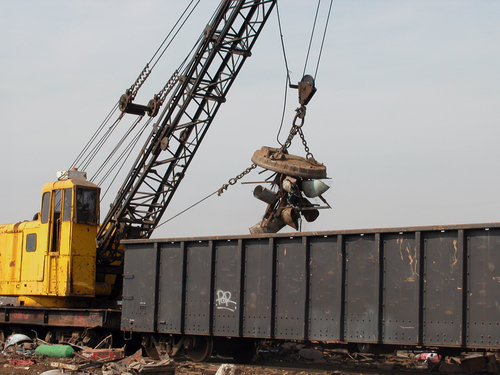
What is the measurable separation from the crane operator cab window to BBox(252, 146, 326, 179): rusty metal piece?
451cm

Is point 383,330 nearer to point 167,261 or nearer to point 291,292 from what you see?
point 291,292

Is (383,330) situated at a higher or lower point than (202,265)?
lower

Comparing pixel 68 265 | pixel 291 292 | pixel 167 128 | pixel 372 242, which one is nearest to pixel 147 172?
pixel 167 128

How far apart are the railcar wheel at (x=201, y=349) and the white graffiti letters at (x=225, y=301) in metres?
1.14

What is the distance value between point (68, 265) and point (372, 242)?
25.3ft

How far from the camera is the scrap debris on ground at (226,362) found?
395 inches

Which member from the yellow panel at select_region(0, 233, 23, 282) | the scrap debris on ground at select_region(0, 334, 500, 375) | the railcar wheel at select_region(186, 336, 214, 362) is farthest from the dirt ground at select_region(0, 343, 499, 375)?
the yellow panel at select_region(0, 233, 23, 282)

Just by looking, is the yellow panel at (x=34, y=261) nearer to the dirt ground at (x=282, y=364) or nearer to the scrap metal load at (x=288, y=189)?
the dirt ground at (x=282, y=364)

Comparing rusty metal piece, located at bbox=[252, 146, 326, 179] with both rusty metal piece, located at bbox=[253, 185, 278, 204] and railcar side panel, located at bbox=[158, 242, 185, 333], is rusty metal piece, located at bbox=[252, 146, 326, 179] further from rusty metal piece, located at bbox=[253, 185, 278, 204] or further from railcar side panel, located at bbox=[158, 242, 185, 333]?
railcar side panel, located at bbox=[158, 242, 185, 333]

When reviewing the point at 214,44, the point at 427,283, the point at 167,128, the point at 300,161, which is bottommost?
the point at 427,283

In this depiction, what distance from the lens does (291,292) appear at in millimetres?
9883

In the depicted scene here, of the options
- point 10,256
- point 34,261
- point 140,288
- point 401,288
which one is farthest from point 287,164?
point 10,256

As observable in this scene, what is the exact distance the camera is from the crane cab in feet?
44.3

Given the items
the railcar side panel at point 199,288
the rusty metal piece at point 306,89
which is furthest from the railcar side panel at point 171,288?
the rusty metal piece at point 306,89
